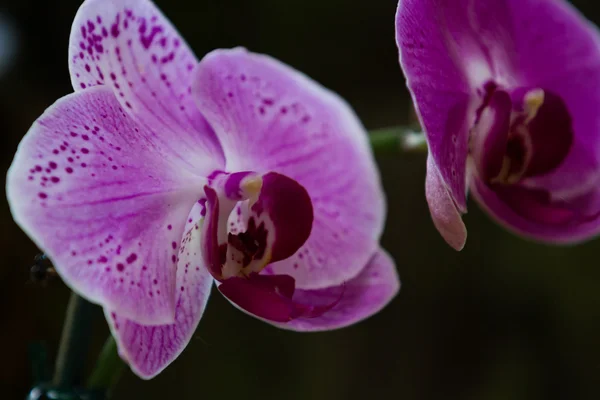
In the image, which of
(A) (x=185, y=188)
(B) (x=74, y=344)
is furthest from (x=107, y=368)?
(A) (x=185, y=188)

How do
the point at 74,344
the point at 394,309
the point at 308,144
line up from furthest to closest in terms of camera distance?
1. the point at 394,309
2. the point at 74,344
3. the point at 308,144

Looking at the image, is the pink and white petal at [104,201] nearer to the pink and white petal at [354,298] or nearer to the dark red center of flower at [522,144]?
the pink and white petal at [354,298]

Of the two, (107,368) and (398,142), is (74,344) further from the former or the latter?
(398,142)

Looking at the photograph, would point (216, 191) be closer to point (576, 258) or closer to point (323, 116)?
point (323, 116)

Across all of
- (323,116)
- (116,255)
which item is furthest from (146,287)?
(323,116)

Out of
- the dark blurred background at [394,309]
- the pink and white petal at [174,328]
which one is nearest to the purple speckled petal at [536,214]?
the pink and white petal at [174,328]

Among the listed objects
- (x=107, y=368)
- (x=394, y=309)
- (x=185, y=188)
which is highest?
(x=185, y=188)

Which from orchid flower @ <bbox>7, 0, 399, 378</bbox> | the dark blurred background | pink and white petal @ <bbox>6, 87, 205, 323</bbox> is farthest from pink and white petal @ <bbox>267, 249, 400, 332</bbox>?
the dark blurred background
